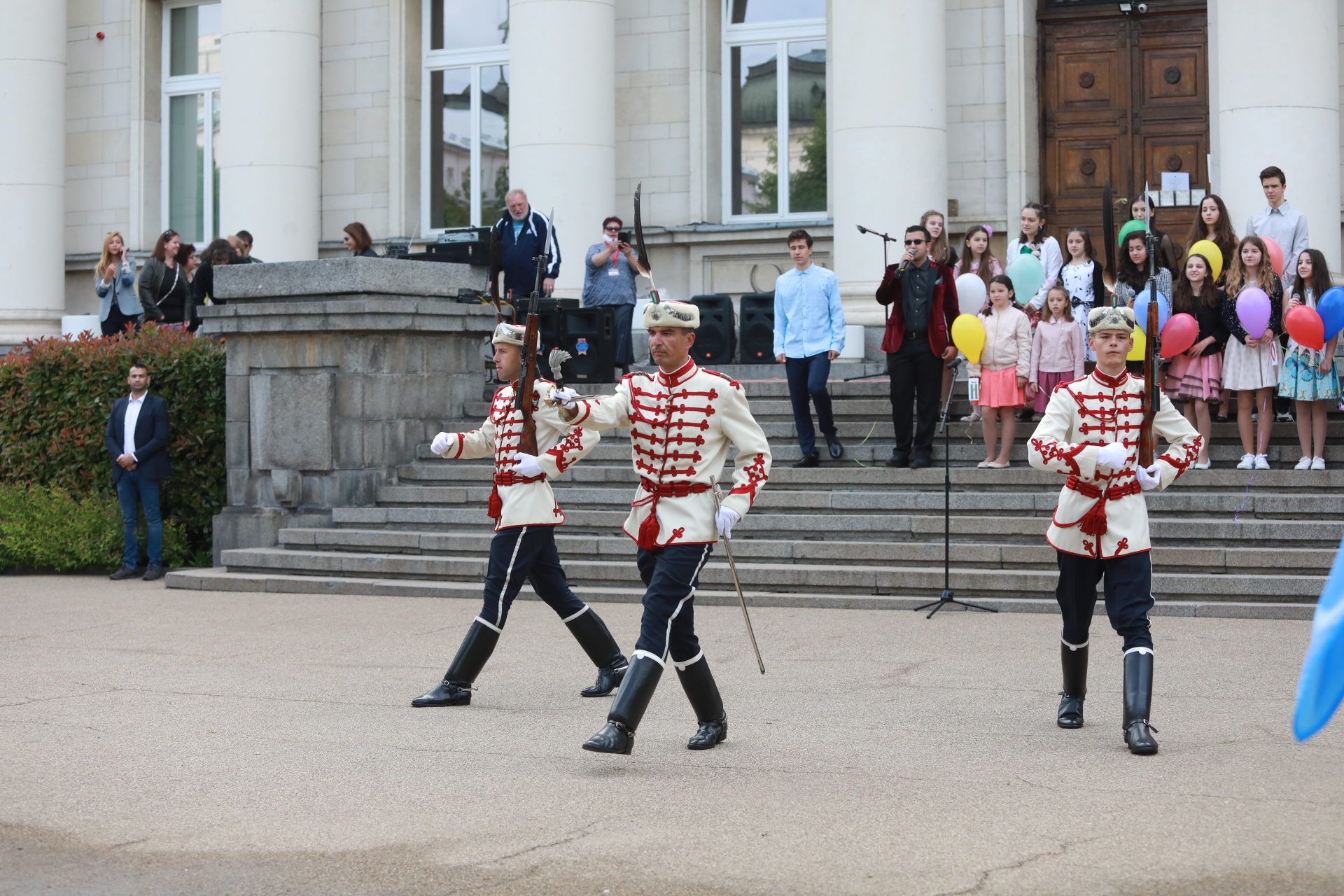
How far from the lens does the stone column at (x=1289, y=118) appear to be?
15.7m

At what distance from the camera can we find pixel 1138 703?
21.9 feet

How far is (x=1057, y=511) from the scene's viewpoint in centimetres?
718

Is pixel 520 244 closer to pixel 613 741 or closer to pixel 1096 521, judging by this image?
pixel 1096 521

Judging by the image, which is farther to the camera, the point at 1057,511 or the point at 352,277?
the point at 352,277

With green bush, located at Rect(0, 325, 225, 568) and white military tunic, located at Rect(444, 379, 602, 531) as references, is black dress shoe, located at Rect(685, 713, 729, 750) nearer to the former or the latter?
white military tunic, located at Rect(444, 379, 602, 531)

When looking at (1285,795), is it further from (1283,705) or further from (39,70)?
(39,70)

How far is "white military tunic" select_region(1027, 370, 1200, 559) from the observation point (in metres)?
6.93

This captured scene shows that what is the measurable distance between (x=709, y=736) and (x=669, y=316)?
1.77 meters

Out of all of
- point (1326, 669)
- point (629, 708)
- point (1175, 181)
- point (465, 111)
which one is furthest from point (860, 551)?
point (465, 111)

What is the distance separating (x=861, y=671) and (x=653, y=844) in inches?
140

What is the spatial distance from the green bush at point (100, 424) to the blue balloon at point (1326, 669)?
12.3 meters

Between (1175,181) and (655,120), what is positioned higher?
(655,120)

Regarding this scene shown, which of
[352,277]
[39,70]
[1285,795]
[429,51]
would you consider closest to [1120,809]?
[1285,795]

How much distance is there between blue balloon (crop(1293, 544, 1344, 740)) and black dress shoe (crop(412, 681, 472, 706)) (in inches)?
192
